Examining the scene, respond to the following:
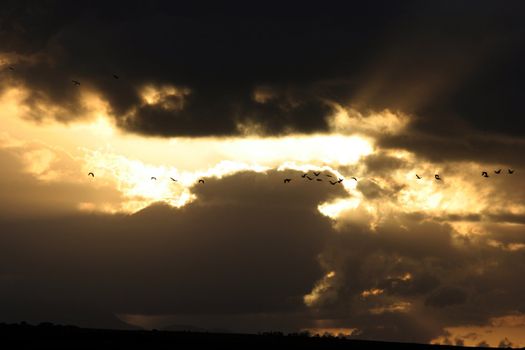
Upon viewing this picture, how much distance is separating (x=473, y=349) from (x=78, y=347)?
206 feet

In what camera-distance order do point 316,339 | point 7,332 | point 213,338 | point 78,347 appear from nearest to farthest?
point 78,347
point 7,332
point 213,338
point 316,339

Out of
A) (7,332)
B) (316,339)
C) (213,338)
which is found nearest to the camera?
(7,332)

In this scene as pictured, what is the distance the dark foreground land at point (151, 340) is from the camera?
13262 cm

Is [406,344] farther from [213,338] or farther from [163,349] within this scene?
[163,349]

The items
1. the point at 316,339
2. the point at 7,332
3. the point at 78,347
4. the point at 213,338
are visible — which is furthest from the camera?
the point at 316,339

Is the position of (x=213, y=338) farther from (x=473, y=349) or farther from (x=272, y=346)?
(x=473, y=349)

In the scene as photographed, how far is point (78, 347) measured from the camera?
128500mm

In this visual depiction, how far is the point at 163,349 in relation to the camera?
132250 millimetres

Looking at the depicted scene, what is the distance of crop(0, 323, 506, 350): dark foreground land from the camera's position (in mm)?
132625

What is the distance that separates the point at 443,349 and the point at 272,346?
2895 centimetres

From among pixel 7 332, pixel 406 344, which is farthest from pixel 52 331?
pixel 406 344

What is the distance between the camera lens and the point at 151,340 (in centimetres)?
14212

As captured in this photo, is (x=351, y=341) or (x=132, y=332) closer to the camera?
(x=132, y=332)

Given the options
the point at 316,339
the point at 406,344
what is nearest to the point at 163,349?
the point at 316,339
